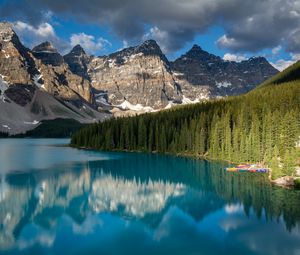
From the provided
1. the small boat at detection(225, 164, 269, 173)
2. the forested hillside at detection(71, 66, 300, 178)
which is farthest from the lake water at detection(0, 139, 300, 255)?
the forested hillside at detection(71, 66, 300, 178)

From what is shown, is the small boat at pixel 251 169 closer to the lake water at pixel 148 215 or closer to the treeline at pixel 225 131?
the treeline at pixel 225 131

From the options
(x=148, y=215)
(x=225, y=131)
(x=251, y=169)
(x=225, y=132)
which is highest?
(x=225, y=131)

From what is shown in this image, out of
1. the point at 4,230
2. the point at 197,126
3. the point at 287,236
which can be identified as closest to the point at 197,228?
the point at 287,236

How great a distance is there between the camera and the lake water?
38.8m

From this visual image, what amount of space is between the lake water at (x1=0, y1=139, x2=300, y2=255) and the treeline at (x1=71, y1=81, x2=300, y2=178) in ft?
55.0

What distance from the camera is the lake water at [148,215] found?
38781mm

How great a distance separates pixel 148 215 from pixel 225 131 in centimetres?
7800

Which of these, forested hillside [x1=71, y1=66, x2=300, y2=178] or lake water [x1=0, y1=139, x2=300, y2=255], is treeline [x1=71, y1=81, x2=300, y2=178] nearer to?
forested hillside [x1=71, y1=66, x2=300, y2=178]

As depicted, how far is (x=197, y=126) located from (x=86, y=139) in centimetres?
7577

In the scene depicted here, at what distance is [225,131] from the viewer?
412 ft

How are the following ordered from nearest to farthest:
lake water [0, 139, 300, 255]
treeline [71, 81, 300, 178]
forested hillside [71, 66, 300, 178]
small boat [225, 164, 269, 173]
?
lake water [0, 139, 300, 255] → small boat [225, 164, 269, 173] → forested hillside [71, 66, 300, 178] → treeline [71, 81, 300, 178]

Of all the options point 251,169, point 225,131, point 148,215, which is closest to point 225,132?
point 225,131

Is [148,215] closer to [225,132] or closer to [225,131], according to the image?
[225,132]

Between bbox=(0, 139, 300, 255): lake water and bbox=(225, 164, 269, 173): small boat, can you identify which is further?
bbox=(225, 164, 269, 173): small boat
